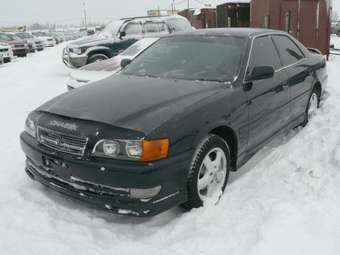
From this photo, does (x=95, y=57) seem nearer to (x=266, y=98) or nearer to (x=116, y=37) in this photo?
(x=116, y=37)

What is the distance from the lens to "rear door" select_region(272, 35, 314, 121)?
4.76 metres

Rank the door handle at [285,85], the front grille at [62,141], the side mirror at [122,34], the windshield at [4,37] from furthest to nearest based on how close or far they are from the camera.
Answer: the windshield at [4,37], the side mirror at [122,34], the door handle at [285,85], the front grille at [62,141]

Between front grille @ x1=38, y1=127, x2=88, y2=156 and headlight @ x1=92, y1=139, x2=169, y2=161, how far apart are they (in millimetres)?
140

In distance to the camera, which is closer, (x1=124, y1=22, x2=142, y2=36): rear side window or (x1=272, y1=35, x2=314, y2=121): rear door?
(x1=272, y1=35, x2=314, y2=121): rear door

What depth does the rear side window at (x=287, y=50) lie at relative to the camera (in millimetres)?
4761

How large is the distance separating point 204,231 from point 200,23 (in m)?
26.6

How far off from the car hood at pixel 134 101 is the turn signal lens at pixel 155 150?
10 cm

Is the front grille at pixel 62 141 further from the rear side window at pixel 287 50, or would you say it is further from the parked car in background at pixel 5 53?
the parked car in background at pixel 5 53

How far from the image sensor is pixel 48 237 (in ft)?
9.34

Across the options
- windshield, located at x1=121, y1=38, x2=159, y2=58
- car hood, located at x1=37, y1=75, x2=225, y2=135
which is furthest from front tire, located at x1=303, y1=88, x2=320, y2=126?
windshield, located at x1=121, y1=38, x2=159, y2=58

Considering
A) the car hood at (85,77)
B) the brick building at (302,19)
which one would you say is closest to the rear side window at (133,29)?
the car hood at (85,77)

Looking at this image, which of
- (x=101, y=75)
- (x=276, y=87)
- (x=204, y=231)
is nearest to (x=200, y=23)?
(x=101, y=75)

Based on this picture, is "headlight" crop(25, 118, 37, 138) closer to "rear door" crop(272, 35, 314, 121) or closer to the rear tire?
"rear door" crop(272, 35, 314, 121)

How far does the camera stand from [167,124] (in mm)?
2926
